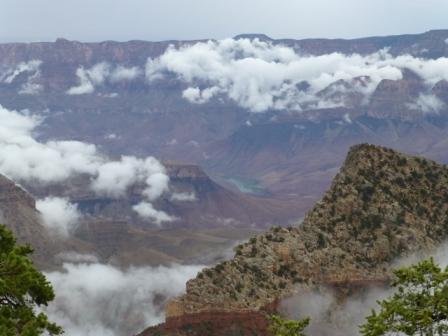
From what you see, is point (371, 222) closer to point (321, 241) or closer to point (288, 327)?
point (321, 241)

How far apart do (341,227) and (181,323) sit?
2901cm

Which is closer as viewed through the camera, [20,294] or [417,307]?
[417,307]

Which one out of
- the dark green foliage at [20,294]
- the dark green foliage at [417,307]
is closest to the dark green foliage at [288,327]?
the dark green foliage at [417,307]

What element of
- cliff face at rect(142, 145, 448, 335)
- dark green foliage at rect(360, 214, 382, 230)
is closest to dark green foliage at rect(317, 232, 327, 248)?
cliff face at rect(142, 145, 448, 335)

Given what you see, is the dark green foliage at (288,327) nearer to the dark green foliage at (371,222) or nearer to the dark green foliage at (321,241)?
the dark green foliage at (321,241)

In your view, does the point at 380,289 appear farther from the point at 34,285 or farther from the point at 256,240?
the point at 34,285

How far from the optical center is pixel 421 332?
108ft

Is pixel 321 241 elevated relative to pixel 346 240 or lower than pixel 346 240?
elevated

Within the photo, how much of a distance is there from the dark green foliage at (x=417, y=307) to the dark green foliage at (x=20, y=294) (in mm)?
16350

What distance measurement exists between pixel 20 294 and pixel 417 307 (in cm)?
1958

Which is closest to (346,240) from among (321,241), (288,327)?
(321,241)

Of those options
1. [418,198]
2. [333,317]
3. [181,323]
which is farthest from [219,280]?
[418,198]

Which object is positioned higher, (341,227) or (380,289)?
(341,227)

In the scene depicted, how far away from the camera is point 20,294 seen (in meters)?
35.9
